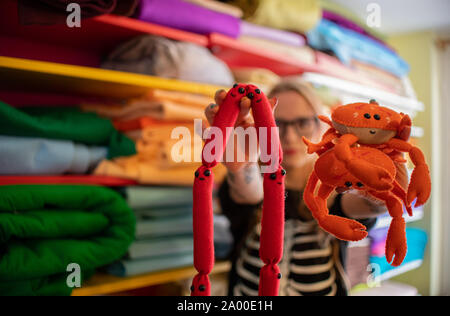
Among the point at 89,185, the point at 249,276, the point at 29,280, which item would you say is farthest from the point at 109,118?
the point at 249,276

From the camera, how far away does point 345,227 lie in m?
0.36

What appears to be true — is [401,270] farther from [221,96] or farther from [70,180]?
[70,180]

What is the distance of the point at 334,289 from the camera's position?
0.62 m

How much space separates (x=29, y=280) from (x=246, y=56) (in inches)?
32.6

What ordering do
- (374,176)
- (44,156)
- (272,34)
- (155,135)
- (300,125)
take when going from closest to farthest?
(374,176) → (300,125) → (44,156) → (155,135) → (272,34)

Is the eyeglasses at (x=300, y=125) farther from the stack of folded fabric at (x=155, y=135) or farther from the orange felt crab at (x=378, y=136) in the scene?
the stack of folded fabric at (x=155, y=135)

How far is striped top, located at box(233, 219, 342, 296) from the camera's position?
64 centimetres

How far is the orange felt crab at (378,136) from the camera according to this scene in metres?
0.35

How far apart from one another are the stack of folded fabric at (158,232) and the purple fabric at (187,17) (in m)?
0.43

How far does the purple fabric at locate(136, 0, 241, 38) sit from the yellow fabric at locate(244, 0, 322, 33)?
0.17 meters

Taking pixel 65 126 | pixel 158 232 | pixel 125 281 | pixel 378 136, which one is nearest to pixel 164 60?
pixel 65 126

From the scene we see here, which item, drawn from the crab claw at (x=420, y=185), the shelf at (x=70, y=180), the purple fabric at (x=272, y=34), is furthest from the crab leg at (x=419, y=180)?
the purple fabric at (x=272, y=34)

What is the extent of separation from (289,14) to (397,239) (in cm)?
107

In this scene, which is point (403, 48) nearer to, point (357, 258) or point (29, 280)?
point (357, 258)
